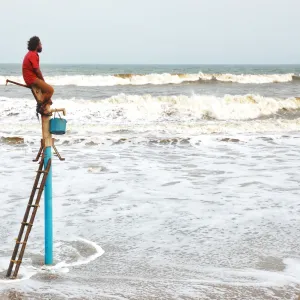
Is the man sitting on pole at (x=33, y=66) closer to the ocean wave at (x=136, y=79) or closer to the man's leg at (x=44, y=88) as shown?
the man's leg at (x=44, y=88)

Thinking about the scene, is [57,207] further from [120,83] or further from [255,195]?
[120,83]

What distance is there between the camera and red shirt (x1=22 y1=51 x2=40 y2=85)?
4758 mm

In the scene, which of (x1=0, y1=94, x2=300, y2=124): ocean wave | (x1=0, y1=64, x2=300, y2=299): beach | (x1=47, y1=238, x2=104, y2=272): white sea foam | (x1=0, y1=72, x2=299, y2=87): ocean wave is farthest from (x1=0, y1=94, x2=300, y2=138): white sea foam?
(x1=0, y1=72, x2=299, y2=87): ocean wave

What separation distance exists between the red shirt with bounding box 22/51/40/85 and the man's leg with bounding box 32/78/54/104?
0.04 m

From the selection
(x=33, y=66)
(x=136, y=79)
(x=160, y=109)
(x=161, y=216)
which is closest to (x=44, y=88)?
(x=33, y=66)

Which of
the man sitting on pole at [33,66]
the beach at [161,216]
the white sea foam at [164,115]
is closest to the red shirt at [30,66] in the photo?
the man sitting on pole at [33,66]

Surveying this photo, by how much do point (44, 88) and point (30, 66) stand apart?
226 mm

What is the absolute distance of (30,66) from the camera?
15.6 ft

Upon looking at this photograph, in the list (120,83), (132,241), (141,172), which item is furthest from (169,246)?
(120,83)

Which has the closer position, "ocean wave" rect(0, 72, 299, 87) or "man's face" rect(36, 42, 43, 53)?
"man's face" rect(36, 42, 43, 53)

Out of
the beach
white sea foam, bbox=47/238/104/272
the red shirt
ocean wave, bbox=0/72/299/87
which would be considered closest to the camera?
the red shirt

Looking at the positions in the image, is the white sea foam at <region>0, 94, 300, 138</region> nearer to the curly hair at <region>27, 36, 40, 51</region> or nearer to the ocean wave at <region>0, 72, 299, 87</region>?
the curly hair at <region>27, 36, 40, 51</region>

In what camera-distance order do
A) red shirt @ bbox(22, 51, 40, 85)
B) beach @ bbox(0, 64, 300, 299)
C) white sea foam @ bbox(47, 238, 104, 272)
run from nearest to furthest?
red shirt @ bbox(22, 51, 40, 85) < beach @ bbox(0, 64, 300, 299) < white sea foam @ bbox(47, 238, 104, 272)

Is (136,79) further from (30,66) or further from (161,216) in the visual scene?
(30,66)
